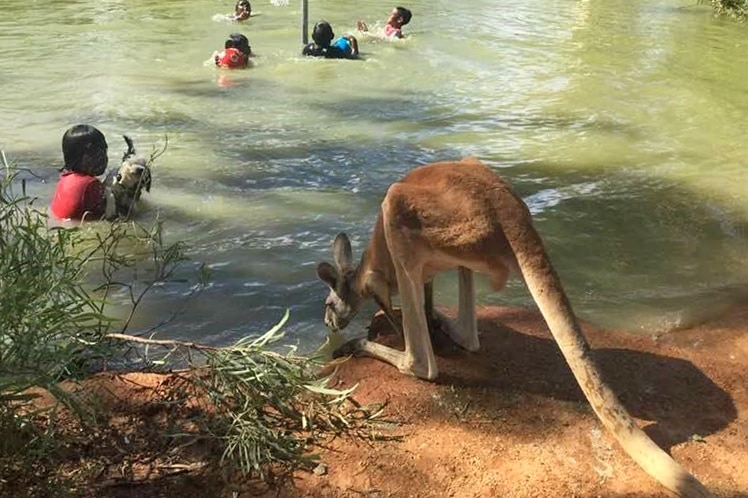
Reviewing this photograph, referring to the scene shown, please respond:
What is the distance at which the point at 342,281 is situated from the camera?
4.14 meters

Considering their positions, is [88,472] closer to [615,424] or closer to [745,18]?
[615,424]

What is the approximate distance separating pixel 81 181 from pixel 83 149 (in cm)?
24

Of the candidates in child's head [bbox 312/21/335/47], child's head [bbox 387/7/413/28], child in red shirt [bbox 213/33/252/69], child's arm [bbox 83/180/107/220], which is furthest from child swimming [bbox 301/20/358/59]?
child's arm [bbox 83/180/107/220]

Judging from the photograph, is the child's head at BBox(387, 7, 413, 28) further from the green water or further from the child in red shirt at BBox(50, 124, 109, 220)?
the child in red shirt at BBox(50, 124, 109, 220)

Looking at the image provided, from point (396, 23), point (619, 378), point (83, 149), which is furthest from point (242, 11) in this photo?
point (619, 378)

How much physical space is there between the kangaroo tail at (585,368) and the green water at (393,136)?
5.45ft

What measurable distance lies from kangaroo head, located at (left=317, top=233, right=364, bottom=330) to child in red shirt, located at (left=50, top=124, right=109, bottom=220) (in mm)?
2292

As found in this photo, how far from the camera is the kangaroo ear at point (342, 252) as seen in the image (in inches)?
162

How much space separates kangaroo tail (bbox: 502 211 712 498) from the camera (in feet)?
9.37

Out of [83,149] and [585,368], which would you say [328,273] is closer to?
[585,368]

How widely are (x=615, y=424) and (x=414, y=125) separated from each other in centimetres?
604

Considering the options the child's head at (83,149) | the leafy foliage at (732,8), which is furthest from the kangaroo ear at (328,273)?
the leafy foliage at (732,8)

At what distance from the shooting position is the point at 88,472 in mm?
2725

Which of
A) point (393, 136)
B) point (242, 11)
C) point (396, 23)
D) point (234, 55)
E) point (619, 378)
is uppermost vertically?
point (396, 23)
